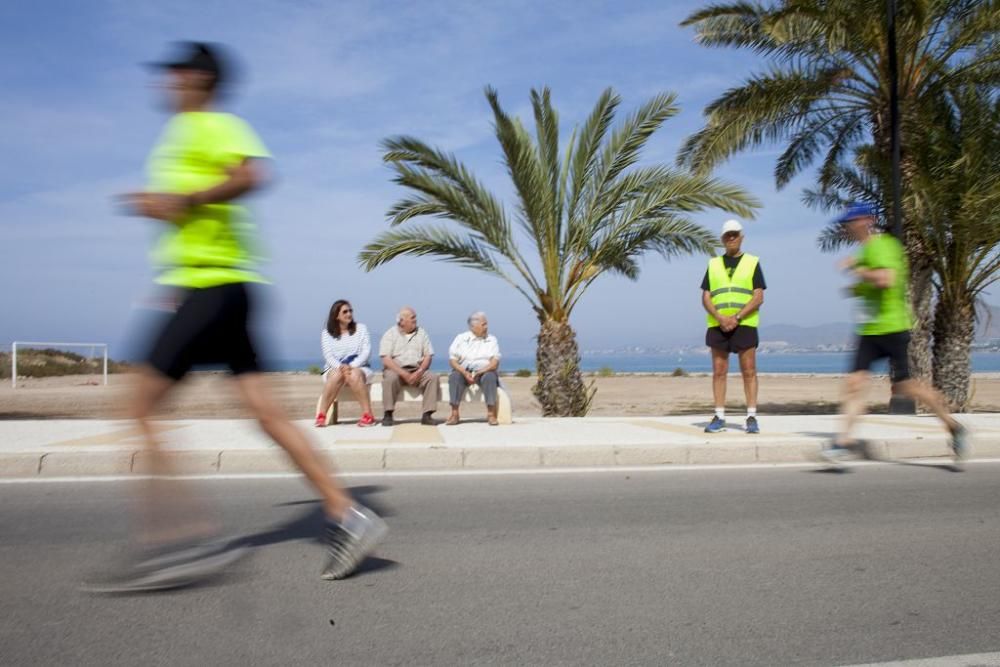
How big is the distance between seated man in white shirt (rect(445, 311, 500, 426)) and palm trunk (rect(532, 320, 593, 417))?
2.21 m

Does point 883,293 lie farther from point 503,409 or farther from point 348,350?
point 348,350

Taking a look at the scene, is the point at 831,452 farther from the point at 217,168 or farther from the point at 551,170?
the point at 551,170

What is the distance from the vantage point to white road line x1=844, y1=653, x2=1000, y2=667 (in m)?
2.84

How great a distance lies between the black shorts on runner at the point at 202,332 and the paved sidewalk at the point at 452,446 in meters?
2.89

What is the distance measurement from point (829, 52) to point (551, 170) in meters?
5.12

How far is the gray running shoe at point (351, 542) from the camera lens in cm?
370

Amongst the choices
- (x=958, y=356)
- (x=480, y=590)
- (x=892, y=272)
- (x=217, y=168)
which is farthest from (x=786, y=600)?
(x=958, y=356)

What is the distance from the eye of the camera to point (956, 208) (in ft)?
43.3

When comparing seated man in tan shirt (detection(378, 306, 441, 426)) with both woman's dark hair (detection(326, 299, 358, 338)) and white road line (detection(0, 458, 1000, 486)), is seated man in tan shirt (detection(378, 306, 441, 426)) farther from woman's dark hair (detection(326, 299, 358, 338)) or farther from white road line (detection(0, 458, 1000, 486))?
white road line (detection(0, 458, 1000, 486))

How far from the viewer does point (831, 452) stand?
22.6 feet

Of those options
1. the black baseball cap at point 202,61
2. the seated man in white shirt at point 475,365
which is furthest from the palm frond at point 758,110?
the black baseball cap at point 202,61

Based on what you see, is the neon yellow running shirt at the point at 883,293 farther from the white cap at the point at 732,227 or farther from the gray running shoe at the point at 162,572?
the gray running shoe at the point at 162,572

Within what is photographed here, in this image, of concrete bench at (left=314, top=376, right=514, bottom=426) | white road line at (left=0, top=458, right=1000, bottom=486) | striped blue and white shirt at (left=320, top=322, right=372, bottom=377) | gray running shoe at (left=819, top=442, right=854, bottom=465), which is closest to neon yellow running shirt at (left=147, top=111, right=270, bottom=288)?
white road line at (left=0, top=458, right=1000, bottom=486)

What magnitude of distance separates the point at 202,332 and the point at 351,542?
110cm
